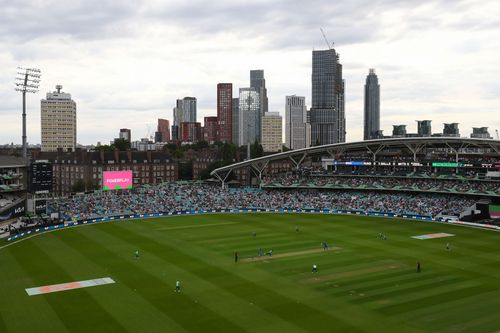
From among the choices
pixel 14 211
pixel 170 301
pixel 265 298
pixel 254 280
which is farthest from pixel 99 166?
pixel 265 298

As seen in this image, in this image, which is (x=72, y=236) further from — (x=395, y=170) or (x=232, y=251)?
(x=395, y=170)

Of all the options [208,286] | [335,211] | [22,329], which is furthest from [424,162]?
[22,329]

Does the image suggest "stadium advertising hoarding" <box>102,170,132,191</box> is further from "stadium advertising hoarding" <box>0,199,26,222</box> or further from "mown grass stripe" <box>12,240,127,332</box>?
"mown grass stripe" <box>12,240,127,332</box>

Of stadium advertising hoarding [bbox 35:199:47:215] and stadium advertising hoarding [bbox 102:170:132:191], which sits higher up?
stadium advertising hoarding [bbox 102:170:132:191]

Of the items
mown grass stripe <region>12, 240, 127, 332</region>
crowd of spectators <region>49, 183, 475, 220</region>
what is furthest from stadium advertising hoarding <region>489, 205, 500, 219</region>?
mown grass stripe <region>12, 240, 127, 332</region>

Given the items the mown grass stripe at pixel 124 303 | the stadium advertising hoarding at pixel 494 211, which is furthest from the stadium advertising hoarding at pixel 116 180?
the stadium advertising hoarding at pixel 494 211

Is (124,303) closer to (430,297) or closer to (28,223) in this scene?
(430,297)

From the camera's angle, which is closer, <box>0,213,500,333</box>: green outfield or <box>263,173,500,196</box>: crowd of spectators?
<box>0,213,500,333</box>: green outfield
